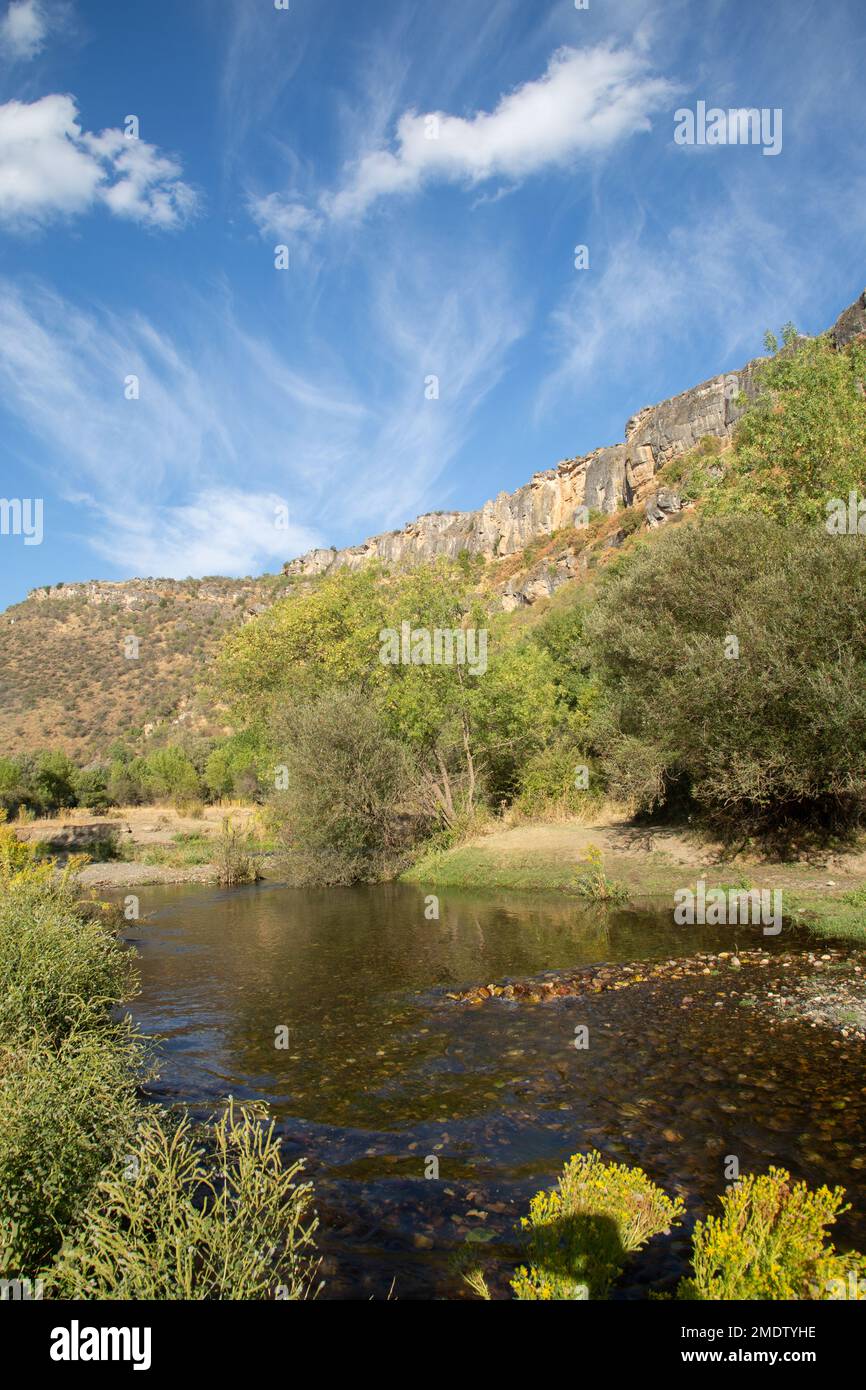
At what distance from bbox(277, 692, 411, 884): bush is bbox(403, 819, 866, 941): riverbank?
2012 millimetres

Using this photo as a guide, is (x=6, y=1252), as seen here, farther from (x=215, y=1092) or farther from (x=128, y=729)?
(x=128, y=729)

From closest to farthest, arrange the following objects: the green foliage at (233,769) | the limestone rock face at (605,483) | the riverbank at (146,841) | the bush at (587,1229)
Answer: the bush at (587,1229), the riverbank at (146,841), the green foliage at (233,769), the limestone rock face at (605,483)

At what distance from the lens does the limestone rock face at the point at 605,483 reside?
99.2 metres

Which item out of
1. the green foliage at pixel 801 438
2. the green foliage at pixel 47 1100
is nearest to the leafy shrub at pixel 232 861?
the green foliage at pixel 47 1100

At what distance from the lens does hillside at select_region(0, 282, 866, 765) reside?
82875mm

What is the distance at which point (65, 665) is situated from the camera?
93.1 metres

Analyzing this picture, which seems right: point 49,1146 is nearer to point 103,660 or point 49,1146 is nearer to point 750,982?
point 750,982

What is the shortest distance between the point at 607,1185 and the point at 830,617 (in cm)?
1538

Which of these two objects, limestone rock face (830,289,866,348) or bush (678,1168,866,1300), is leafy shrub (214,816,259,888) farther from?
limestone rock face (830,289,866,348)

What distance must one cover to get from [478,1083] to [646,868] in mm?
13710

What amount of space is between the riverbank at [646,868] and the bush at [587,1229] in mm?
10793

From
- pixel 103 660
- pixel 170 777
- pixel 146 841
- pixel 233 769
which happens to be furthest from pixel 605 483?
pixel 146 841

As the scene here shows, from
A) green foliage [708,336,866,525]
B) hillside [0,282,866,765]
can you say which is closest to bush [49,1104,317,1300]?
green foliage [708,336,866,525]

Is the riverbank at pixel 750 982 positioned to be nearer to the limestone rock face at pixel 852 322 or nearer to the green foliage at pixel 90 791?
the green foliage at pixel 90 791
